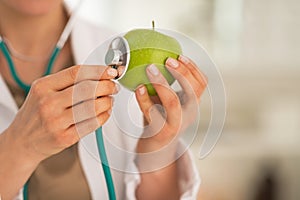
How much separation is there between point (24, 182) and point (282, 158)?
1.25 m

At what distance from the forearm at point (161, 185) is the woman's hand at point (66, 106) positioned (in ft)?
0.32

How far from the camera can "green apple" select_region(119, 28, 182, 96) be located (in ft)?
1.31

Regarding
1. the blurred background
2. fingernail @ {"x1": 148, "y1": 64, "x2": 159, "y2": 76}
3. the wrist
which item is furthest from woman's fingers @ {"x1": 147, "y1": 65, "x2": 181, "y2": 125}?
the blurred background

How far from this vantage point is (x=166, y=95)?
16.1 inches

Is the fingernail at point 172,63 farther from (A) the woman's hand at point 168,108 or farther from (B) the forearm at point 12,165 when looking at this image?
(B) the forearm at point 12,165

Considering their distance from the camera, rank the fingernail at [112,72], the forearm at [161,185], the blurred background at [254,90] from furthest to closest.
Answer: the blurred background at [254,90] → the forearm at [161,185] → the fingernail at [112,72]

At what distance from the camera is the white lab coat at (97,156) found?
1.49 feet

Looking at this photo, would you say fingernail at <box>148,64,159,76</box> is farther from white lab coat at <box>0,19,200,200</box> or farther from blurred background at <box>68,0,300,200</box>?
blurred background at <box>68,0,300,200</box>

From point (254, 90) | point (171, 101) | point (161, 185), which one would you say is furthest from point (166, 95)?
point (254, 90)

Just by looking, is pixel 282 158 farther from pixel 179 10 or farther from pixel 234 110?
pixel 179 10

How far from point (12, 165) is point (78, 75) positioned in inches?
4.6

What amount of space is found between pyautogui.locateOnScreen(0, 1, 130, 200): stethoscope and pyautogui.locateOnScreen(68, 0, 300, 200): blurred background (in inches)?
30.6

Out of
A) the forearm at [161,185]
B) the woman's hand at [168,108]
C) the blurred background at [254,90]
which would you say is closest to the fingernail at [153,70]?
the woman's hand at [168,108]

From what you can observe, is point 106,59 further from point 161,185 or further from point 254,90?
point 254,90
